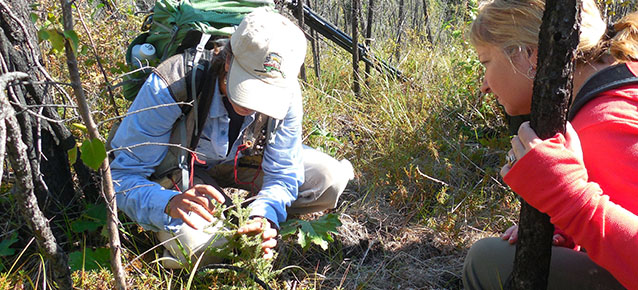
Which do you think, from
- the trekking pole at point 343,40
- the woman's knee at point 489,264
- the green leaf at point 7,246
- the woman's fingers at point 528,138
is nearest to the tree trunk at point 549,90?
the woman's fingers at point 528,138

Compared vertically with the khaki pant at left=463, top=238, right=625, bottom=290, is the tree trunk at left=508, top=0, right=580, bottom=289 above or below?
above

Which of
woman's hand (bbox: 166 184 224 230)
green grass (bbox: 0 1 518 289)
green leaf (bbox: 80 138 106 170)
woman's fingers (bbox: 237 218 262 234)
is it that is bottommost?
green grass (bbox: 0 1 518 289)

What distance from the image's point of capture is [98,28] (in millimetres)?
3566

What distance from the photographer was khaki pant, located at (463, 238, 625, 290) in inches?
63.7

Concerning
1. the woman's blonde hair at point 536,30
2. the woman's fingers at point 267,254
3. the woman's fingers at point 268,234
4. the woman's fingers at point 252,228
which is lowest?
the woman's fingers at point 267,254

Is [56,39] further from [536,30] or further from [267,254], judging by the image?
[536,30]

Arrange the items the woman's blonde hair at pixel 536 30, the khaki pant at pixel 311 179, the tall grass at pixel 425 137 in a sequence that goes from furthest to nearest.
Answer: the tall grass at pixel 425 137 → the khaki pant at pixel 311 179 → the woman's blonde hair at pixel 536 30

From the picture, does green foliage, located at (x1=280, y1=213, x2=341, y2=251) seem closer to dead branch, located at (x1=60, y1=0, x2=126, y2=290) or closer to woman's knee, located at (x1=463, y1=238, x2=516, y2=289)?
woman's knee, located at (x1=463, y1=238, x2=516, y2=289)

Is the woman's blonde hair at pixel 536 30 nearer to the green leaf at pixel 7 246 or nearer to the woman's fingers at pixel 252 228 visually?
the woman's fingers at pixel 252 228

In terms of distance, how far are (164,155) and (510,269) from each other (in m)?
1.50

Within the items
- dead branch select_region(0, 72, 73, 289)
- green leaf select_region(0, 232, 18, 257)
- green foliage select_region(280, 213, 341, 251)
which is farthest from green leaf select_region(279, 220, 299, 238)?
green leaf select_region(0, 232, 18, 257)

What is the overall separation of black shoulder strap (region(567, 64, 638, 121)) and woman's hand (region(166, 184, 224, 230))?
121cm

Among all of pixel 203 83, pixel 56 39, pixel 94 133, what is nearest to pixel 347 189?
pixel 203 83

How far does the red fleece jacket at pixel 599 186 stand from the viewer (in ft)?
4.11
